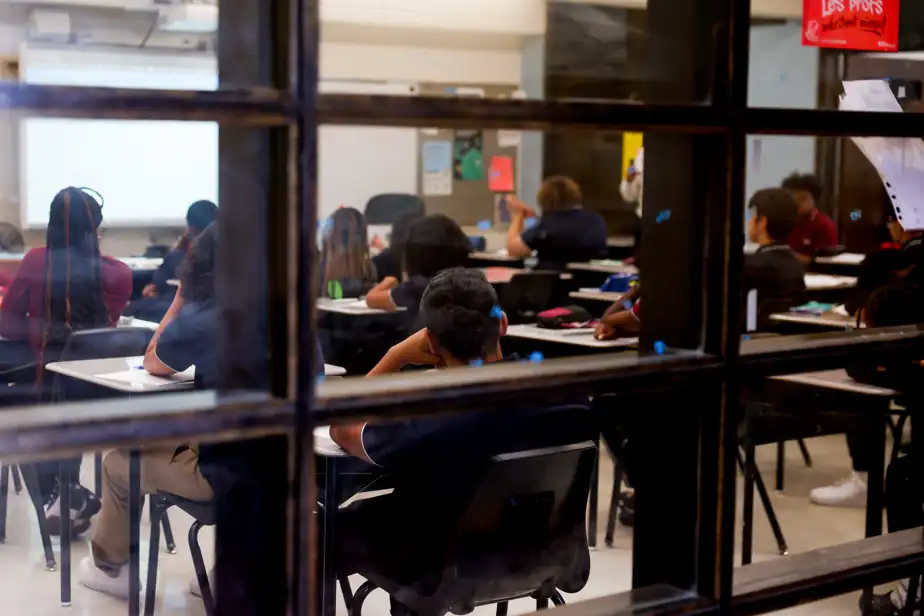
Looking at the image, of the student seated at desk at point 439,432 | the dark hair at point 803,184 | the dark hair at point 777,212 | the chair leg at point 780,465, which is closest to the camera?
the student seated at desk at point 439,432

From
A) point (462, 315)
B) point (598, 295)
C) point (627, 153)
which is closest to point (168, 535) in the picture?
point (462, 315)

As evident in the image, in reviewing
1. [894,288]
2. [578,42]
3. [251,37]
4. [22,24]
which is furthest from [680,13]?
[578,42]

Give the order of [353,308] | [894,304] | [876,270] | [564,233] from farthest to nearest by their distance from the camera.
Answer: [564,233] < [353,308] < [876,270] < [894,304]

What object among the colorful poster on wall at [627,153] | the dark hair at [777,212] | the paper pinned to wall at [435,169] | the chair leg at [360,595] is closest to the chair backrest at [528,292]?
the dark hair at [777,212]

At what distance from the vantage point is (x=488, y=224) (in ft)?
29.1

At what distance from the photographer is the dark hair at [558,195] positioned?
6.39m

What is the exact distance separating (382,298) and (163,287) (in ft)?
3.61

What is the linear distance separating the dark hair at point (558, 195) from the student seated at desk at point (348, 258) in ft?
3.99

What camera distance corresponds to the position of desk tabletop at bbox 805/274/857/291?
18.9 ft

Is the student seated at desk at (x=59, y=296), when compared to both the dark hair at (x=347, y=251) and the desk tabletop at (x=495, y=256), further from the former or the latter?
the desk tabletop at (x=495, y=256)

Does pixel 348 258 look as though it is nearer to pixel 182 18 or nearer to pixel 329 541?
pixel 182 18

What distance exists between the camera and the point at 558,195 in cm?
646

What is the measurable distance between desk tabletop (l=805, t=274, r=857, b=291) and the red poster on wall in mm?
4165

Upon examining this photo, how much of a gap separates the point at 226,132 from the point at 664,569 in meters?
0.75
